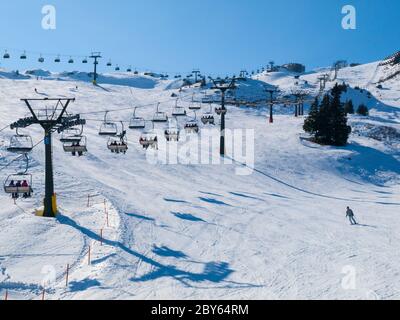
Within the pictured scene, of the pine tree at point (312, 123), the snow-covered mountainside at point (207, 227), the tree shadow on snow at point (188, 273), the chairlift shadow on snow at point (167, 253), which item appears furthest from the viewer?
the pine tree at point (312, 123)

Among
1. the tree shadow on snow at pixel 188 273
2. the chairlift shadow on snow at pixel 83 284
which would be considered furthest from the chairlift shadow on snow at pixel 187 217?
the chairlift shadow on snow at pixel 83 284

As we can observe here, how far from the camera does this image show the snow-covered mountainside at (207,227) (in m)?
16.8

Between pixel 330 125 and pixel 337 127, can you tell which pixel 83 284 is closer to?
pixel 330 125

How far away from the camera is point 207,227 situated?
24562mm

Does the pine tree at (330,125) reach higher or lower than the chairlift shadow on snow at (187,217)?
higher

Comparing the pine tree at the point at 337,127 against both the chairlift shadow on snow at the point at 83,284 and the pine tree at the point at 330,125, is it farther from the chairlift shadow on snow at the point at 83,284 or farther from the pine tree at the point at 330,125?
the chairlift shadow on snow at the point at 83,284

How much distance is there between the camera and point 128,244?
830 inches

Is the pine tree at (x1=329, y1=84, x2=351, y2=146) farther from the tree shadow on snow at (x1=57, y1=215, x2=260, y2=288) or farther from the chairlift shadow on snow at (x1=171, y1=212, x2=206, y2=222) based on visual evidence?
the tree shadow on snow at (x1=57, y1=215, x2=260, y2=288)

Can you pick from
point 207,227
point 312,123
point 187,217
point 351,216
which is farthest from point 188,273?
point 312,123

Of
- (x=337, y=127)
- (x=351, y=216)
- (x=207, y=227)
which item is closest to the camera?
(x=207, y=227)

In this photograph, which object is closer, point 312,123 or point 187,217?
point 187,217

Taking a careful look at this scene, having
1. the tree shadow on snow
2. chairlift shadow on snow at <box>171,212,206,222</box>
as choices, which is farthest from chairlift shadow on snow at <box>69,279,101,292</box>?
chairlift shadow on snow at <box>171,212,206,222</box>

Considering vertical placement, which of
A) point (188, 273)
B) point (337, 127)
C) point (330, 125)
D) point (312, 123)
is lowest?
point (188, 273)
